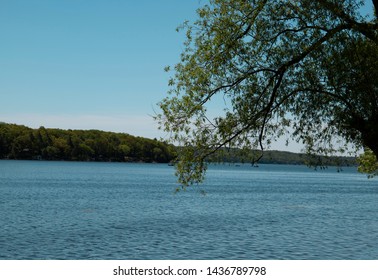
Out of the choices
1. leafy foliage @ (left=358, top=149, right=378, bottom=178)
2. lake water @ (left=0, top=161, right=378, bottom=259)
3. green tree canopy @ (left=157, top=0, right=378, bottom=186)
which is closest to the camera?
green tree canopy @ (left=157, top=0, right=378, bottom=186)

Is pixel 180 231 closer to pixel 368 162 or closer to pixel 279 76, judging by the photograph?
pixel 368 162

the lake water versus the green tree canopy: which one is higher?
the green tree canopy

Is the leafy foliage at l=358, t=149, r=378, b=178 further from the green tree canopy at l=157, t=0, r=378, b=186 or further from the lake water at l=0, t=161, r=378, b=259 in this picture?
the green tree canopy at l=157, t=0, r=378, b=186

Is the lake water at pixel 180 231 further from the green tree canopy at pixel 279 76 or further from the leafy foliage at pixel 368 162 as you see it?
the green tree canopy at pixel 279 76

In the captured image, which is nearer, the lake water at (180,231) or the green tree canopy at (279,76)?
the green tree canopy at (279,76)

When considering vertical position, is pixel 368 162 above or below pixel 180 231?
above

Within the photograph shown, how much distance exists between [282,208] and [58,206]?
35.4 m

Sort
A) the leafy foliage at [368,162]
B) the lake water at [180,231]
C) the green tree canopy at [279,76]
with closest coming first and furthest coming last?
the green tree canopy at [279,76] < the lake water at [180,231] < the leafy foliage at [368,162]

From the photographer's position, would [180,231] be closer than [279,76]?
No

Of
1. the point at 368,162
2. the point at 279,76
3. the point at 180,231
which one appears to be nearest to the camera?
the point at 279,76

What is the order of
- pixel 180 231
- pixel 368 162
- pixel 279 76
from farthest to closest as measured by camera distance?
1. pixel 368 162
2. pixel 180 231
3. pixel 279 76

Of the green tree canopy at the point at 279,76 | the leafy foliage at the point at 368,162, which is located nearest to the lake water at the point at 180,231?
the leafy foliage at the point at 368,162

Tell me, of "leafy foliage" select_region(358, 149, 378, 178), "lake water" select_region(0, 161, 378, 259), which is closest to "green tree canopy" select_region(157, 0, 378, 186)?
"lake water" select_region(0, 161, 378, 259)

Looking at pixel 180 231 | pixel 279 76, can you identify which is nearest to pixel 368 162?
pixel 180 231
